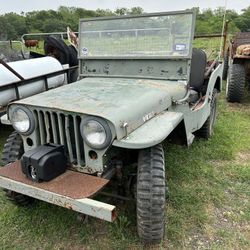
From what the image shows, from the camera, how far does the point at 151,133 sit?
7.70 ft

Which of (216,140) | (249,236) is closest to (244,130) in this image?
(216,140)

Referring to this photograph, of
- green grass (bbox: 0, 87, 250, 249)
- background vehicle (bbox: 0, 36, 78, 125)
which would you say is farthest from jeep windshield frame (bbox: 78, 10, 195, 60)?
green grass (bbox: 0, 87, 250, 249)

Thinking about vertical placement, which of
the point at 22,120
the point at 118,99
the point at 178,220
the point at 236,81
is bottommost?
the point at 178,220

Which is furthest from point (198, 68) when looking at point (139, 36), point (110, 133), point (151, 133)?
point (110, 133)

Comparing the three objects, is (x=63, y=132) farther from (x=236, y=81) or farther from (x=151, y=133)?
(x=236, y=81)

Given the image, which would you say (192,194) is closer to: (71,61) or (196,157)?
(196,157)

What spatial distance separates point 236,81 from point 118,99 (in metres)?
4.15

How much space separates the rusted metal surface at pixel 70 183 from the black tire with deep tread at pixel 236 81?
179 inches

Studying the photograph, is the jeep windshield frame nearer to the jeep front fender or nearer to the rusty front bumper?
the jeep front fender

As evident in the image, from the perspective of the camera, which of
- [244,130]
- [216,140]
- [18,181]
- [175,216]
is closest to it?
[18,181]

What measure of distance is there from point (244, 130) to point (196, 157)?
4.71ft

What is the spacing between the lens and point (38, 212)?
2.94 meters

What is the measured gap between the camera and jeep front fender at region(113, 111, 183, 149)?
7.25ft

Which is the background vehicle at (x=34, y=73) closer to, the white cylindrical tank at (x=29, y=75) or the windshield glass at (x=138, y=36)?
the white cylindrical tank at (x=29, y=75)
